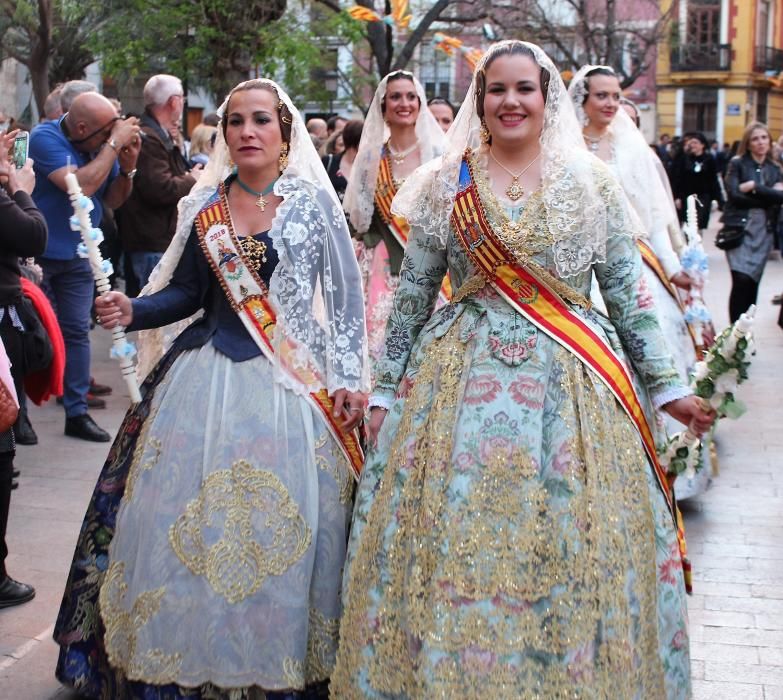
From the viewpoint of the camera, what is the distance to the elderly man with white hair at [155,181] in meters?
7.59

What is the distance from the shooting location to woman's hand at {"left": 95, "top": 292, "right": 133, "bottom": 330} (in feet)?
11.4

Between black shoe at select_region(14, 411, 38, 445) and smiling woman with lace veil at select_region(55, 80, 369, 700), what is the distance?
3310 millimetres

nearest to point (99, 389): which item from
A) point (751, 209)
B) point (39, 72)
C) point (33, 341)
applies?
point (33, 341)

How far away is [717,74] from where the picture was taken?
4569cm

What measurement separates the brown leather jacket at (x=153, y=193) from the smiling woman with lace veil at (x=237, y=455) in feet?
12.7

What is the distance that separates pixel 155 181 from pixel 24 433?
1855mm

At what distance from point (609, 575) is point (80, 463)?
4230 mm

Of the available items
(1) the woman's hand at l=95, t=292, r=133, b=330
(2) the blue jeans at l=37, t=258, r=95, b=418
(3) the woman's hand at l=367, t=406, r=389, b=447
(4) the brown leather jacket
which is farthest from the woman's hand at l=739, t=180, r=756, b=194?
(1) the woman's hand at l=95, t=292, r=133, b=330

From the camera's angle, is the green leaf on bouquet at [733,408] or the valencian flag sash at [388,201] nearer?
the green leaf on bouquet at [733,408]

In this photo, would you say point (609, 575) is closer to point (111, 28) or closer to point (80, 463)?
point (80, 463)


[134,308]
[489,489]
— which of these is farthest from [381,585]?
[134,308]

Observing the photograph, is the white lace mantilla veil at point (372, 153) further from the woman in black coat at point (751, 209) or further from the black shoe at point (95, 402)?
the woman in black coat at point (751, 209)

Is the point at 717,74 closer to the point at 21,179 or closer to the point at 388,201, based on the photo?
the point at 388,201

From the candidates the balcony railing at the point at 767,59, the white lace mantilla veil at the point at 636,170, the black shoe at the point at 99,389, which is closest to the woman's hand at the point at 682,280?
the white lace mantilla veil at the point at 636,170
